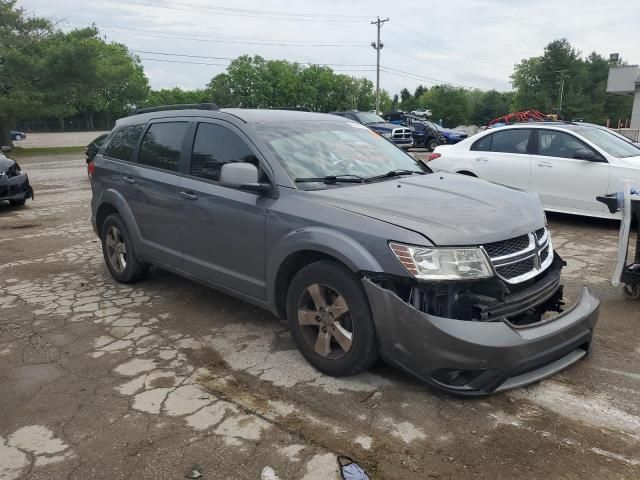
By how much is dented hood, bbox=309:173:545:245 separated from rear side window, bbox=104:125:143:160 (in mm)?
2606

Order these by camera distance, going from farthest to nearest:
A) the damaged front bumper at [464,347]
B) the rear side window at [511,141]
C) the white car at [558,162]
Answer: the rear side window at [511,141], the white car at [558,162], the damaged front bumper at [464,347]

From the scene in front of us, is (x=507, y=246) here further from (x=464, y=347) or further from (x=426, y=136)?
(x=426, y=136)

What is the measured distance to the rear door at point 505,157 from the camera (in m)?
8.40

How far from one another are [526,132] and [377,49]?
5203 cm

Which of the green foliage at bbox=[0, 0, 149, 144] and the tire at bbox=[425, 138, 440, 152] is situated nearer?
the tire at bbox=[425, 138, 440, 152]

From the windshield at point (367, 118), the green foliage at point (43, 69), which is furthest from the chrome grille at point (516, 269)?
the green foliage at point (43, 69)

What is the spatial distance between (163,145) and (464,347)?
11.1ft

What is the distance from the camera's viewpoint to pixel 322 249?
3416 millimetres

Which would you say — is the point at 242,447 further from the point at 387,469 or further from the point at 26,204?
the point at 26,204

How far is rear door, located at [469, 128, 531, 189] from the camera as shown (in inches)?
331

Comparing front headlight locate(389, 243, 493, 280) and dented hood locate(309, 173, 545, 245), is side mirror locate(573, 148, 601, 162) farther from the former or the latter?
front headlight locate(389, 243, 493, 280)

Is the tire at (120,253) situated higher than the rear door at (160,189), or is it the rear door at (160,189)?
the rear door at (160,189)

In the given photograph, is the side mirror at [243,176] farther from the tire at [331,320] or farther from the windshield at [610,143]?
the windshield at [610,143]

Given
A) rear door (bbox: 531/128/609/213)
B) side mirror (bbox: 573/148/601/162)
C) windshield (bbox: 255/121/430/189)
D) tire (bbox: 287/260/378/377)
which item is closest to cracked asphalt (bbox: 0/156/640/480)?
tire (bbox: 287/260/378/377)
